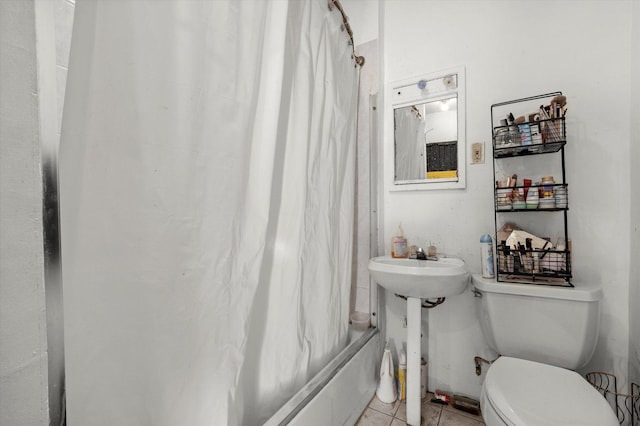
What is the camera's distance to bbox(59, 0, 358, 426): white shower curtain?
1.60 ft

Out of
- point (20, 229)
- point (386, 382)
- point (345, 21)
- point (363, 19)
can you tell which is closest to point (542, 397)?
point (386, 382)

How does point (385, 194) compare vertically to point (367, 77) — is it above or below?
below

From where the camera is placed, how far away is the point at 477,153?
142cm

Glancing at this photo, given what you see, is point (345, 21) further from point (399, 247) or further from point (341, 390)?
point (341, 390)

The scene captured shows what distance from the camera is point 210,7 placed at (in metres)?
0.64

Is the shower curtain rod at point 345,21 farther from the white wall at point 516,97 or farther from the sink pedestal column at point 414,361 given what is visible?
the sink pedestal column at point 414,361

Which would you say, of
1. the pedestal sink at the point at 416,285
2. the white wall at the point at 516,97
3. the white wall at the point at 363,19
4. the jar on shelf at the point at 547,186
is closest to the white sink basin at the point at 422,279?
the pedestal sink at the point at 416,285

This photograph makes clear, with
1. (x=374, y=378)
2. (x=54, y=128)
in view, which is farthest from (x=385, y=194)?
(x=54, y=128)

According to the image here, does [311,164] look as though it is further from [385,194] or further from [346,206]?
[385,194]

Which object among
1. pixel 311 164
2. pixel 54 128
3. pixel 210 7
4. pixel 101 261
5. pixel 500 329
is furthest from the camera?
pixel 500 329

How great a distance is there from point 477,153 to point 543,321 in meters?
0.81

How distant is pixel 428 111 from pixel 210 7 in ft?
4.12

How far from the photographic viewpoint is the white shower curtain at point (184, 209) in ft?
1.60

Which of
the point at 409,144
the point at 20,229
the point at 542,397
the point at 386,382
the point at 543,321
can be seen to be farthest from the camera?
the point at 409,144
